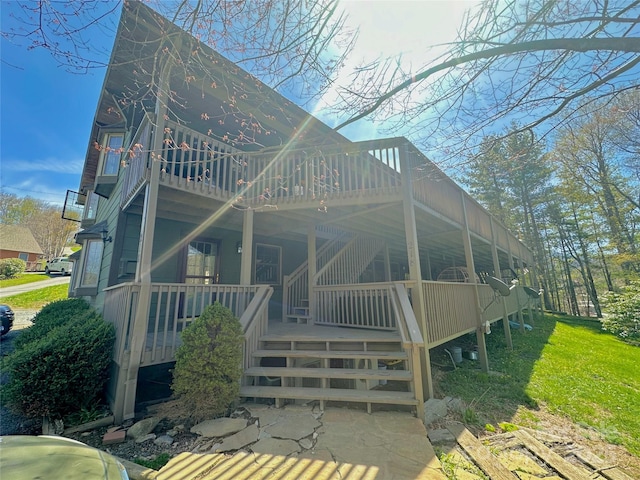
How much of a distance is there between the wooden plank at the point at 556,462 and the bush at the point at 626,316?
43.5ft

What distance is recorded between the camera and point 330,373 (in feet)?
13.3

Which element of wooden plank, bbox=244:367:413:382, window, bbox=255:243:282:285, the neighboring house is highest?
the neighboring house

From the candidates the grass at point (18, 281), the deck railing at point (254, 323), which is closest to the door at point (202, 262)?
the deck railing at point (254, 323)

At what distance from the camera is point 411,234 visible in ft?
16.9

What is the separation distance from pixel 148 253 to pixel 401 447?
173 inches

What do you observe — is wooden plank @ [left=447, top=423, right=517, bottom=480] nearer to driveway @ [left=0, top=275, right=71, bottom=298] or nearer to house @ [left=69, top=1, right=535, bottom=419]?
house @ [left=69, top=1, right=535, bottom=419]

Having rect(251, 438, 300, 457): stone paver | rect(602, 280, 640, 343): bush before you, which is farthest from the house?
rect(602, 280, 640, 343): bush

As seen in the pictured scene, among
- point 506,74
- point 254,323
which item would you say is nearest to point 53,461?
point 254,323

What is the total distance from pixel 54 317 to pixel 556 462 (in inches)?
396

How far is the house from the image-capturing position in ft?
13.0

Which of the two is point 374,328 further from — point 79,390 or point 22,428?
point 22,428

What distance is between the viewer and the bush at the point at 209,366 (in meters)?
3.47

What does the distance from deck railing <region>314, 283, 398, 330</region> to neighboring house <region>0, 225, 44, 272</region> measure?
39.9 meters

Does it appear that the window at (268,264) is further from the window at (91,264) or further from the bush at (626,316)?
the bush at (626,316)
